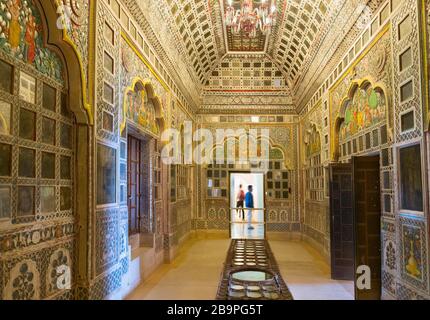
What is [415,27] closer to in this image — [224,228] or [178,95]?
[178,95]

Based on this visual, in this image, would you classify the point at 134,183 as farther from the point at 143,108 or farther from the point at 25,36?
the point at 25,36

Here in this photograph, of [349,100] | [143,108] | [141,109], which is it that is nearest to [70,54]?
[141,109]

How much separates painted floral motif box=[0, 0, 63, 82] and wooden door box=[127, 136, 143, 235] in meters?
3.59

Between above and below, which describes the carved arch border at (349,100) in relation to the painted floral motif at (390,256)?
above

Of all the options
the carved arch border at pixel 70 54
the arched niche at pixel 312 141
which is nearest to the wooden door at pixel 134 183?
the carved arch border at pixel 70 54

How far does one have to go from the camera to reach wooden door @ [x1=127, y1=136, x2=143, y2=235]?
7.69m

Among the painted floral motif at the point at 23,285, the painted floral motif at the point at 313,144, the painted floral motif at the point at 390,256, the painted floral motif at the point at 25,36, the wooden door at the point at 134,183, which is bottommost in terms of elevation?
the painted floral motif at the point at 390,256

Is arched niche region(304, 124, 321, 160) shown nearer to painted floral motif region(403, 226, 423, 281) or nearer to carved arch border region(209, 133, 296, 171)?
carved arch border region(209, 133, 296, 171)

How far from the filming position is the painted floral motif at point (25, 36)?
10.9 ft

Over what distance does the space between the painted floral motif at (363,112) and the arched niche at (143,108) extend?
403 centimetres

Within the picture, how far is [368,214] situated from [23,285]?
5070mm

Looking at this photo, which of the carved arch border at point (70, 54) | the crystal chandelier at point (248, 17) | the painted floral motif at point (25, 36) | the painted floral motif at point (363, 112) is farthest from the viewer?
the crystal chandelier at point (248, 17)

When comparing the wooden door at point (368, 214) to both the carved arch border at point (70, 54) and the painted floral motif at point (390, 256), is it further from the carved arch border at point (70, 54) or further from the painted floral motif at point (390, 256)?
the carved arch border at point (70, 54)

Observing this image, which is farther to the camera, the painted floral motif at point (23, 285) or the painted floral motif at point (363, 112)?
the painted floral motif at point (363, 112)
